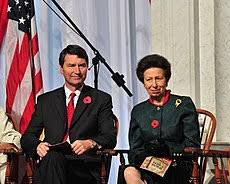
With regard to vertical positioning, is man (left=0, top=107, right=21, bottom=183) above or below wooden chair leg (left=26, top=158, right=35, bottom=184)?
above

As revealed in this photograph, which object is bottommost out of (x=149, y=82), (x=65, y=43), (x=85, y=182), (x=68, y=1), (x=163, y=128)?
(x=85, y=182)

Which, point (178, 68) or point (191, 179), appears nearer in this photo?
point (191, 179)

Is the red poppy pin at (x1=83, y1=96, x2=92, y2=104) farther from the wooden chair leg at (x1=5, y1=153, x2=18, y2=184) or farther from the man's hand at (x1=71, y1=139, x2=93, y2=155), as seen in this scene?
the wooden chair leg at (x1=5, y1=153, x2=18, y2=184)

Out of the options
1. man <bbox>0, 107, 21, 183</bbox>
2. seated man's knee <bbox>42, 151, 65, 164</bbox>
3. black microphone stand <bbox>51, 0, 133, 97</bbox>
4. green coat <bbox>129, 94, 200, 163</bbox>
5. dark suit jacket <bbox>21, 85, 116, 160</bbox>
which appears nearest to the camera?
seated man's knee <bbox>42, 151, 65, 164</bbox>

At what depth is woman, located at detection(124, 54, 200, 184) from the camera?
3.88 meters

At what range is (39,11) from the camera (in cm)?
546

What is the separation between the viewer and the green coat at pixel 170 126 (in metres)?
3.98

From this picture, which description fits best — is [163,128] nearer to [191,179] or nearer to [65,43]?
[191,179]

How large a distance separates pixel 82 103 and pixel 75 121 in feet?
0.41

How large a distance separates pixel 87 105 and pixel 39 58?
43.6 inches

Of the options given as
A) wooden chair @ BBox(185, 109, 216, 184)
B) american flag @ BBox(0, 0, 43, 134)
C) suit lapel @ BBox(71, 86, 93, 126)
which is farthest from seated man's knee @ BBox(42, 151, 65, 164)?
american flag @ BBox(0, 0, 43, 134)

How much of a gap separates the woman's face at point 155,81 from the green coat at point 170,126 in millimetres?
96

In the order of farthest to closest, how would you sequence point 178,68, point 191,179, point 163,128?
point 178,68, point 163,128, point 191,179

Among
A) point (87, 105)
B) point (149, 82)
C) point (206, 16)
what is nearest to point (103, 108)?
point (87, 105)
